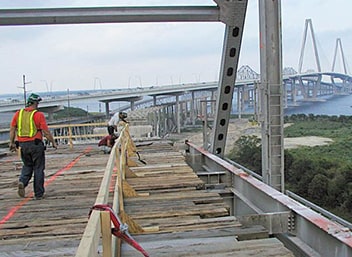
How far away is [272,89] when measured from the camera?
632 centimetres

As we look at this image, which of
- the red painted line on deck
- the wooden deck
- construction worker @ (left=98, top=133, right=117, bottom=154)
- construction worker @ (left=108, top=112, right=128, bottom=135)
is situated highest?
construction worker @ (left=108, top=112, right=128, bottom=135)

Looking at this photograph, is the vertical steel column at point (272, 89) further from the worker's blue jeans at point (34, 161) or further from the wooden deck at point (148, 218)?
the worker's blue jeans at point (34, 161)

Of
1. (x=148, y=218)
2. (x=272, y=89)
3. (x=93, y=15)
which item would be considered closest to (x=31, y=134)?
(x=148, y=218)

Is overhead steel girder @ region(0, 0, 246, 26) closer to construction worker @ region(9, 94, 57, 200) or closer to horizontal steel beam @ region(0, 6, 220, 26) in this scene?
horizontal steel beam @ region(0, 6, 220, 26)

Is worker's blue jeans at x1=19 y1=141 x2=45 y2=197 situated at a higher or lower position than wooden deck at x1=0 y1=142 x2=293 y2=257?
higher

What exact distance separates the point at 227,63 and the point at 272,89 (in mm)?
2411

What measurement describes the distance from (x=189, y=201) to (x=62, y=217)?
183cm

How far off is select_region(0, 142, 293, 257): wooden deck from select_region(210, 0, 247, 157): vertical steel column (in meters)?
1.34

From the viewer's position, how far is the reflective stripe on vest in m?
A: 6.12

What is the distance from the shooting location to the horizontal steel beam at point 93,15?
7559 millimetres

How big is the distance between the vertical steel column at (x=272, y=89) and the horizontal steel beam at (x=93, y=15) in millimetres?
1943

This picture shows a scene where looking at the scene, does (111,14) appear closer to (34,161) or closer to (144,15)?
(144,15)

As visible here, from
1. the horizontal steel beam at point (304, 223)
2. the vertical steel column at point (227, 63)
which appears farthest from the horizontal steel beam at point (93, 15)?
the horizontal steel beam at point (304, 223)

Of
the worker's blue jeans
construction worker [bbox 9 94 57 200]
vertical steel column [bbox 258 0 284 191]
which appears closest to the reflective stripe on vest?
construction worker [bbox 9 94 57 200]
